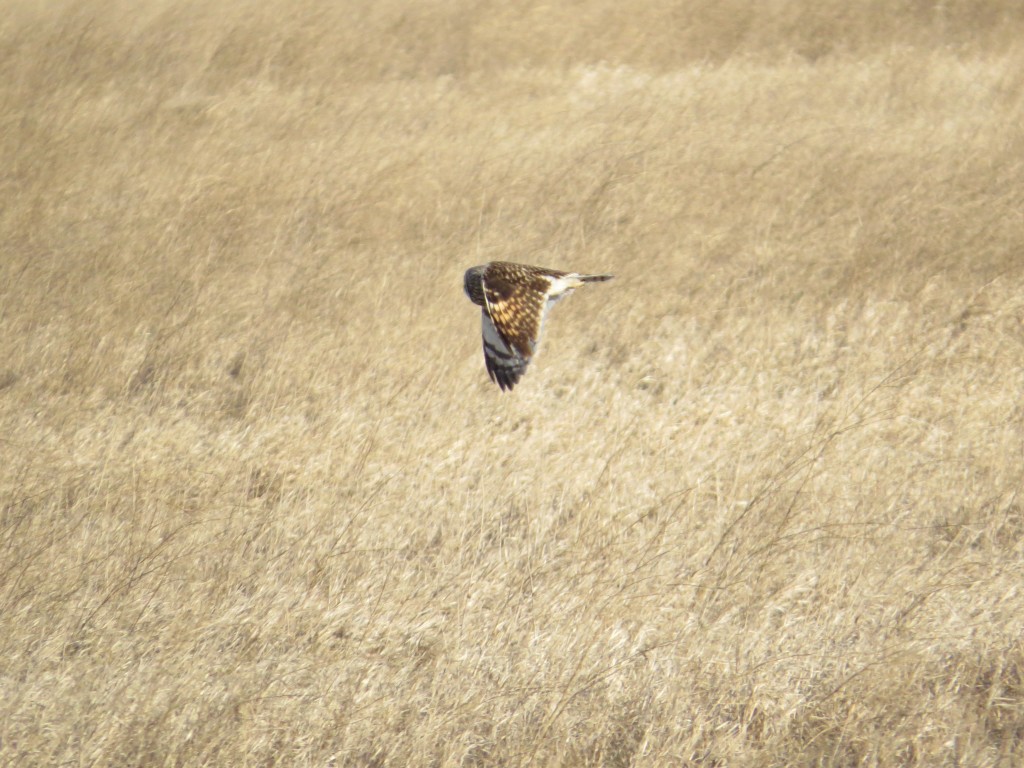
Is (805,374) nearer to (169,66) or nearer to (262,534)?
(262,534)

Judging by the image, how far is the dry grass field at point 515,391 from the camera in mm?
5004

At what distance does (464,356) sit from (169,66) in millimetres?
6498

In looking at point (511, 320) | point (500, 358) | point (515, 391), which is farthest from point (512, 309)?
point (515, 391)

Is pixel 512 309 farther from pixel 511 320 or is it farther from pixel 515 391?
pixel 515 391

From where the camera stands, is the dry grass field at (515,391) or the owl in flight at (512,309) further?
the dry grass field at (515,391)

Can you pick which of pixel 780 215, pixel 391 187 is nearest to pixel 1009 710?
pixel 780 215

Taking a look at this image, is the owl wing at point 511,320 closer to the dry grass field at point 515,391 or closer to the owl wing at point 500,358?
the owl wing at point 500,358

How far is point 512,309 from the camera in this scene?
461 cm

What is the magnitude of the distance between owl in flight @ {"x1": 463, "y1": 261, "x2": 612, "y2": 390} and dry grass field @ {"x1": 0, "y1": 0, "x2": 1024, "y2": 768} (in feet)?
5.04

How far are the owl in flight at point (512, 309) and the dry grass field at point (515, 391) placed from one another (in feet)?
5.04

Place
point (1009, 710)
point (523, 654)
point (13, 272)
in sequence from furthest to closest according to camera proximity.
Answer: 1. point (13, 272)
2. point (523, 654)
3. point (1009, 710)

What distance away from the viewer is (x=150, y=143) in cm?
1084

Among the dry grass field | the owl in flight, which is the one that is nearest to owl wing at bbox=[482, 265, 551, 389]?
the owl in flight

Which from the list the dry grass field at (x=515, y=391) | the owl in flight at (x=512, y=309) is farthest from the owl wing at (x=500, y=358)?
the dry grass field at (x=515, y=391)
